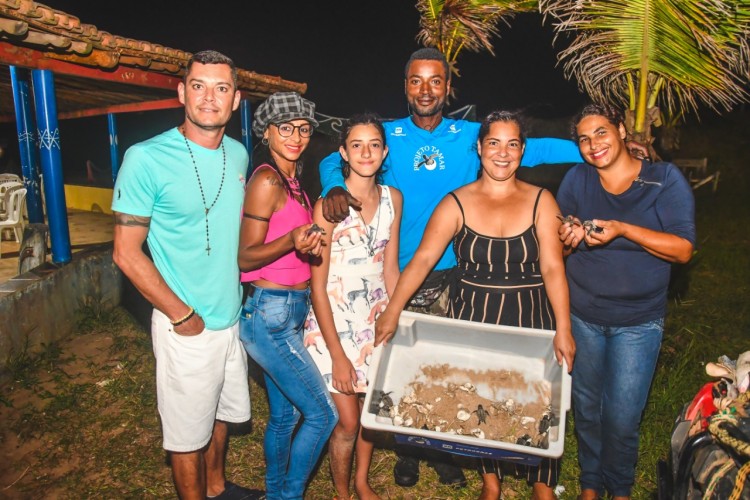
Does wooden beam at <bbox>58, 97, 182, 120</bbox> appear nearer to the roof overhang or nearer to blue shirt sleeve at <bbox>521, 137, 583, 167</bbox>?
the roof overhang

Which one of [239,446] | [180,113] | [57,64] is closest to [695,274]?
[239,446]

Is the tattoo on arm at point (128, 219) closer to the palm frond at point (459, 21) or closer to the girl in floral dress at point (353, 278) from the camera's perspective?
the girl in floral dress at point (353, 278)

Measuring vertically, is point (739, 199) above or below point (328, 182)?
below

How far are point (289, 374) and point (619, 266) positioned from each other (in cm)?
182

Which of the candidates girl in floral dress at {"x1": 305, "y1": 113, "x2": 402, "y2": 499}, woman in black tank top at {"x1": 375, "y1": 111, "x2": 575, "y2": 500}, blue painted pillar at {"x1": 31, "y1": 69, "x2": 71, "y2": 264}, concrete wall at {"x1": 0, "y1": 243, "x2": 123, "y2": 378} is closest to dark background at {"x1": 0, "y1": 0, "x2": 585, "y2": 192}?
concrete wall at {"x1": 0, "y1": 243, "x2": 123, "y2": 378}

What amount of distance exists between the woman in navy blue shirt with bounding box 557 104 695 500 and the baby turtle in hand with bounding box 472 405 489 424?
729mm

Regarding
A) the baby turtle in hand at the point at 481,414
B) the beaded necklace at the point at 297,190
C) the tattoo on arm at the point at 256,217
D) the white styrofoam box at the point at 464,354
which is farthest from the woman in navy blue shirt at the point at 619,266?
the tattoo on arm at the point at 256,217

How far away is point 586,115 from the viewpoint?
2822mm

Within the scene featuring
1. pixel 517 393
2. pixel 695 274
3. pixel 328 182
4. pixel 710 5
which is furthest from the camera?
pixel 695 274

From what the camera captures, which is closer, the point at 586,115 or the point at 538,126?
the point at 586,115

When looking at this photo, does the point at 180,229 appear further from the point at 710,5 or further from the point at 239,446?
the point at 710,5

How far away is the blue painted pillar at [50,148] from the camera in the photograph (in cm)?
550

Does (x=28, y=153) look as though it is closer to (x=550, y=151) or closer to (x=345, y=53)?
(x=345, y=53)

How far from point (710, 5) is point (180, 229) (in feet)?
11.1
